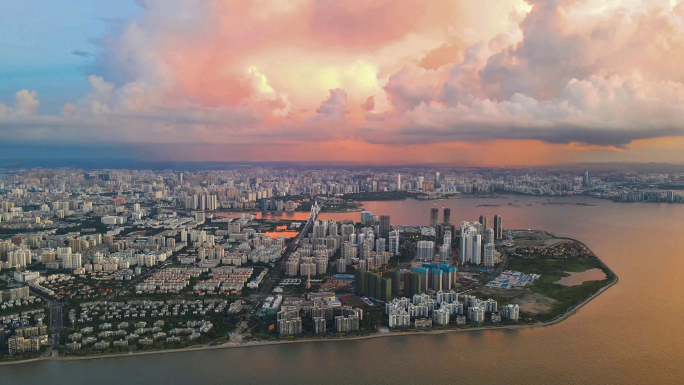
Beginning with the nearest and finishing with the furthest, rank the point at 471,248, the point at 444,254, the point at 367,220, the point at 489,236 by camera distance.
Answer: the point at 471,248 → the point at 444,254 → the point at 489,236 → the point at 367,220

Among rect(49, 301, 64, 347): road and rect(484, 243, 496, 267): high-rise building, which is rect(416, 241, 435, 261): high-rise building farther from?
rect(49, 301, 64, 347): road

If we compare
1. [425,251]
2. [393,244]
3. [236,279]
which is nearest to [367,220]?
[393,244]

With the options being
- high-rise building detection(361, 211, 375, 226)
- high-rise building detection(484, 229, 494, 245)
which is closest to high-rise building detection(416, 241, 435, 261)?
high-rise building detection(484, 229, 494, 245)

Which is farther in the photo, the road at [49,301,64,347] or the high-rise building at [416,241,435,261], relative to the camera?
the high-rise building at [416,241,435,261]

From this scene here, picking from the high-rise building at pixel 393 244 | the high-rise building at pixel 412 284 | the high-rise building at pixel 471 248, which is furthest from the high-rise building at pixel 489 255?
the high-rise building at pixel 412 284

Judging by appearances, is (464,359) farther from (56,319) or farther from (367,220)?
(367,220)

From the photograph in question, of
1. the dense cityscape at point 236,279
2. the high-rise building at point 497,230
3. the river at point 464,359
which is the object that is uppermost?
the high-rise building at point 497,230

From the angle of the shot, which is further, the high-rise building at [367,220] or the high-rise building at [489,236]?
the high-rise building at [367,220]

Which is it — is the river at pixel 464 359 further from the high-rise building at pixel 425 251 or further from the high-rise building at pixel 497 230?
the high-rise building at pixel 497 230
